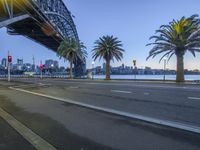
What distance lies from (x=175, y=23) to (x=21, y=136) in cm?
3349

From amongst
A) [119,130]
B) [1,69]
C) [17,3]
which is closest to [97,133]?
[119,130]

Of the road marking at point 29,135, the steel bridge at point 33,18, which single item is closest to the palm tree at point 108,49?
the steel bridge at point 33,18

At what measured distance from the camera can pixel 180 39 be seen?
112ft

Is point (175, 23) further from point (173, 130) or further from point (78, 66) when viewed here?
point (78, 66)

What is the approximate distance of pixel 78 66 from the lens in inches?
4360

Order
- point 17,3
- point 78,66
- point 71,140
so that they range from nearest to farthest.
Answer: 1. point 71,140
2. point 17,3
3. point 78,66

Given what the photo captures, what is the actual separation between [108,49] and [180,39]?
21370 millimetres

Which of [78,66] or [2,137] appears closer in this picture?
[2,137]

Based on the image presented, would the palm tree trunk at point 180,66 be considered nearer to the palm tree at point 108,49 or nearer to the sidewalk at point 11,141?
the palm tree at point 108,49

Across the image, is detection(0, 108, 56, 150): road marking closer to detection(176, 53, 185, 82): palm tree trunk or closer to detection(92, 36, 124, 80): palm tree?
detection(176, 53, 185, 82): palm tree trunk

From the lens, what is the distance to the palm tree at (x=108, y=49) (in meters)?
53.6

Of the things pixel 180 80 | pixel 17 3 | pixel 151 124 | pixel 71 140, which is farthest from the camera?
pixel 17 3

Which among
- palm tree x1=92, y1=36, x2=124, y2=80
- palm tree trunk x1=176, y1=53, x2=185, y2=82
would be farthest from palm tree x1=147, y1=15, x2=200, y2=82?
palm tree x1=92, y1=36, x2=124, y2=80

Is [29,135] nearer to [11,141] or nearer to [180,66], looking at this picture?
[11,141]
